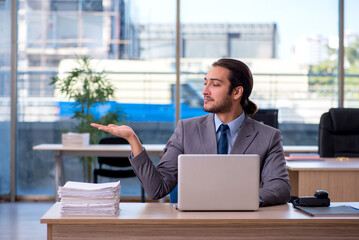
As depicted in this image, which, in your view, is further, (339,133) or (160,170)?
(339,133)

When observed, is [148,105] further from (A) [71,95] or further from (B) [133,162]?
(B) [133,162]

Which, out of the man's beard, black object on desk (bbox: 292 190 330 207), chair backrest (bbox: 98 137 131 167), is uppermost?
the man's beard

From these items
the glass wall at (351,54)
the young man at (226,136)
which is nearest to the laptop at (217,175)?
the young man at (226,136)

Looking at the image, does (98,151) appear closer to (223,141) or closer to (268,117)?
(268,117)

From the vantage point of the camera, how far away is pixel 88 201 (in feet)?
6.51

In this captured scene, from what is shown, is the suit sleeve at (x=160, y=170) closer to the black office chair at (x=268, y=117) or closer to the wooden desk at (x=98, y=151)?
the black office chair at (x=268, y=117)

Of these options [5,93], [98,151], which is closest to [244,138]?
[98,151]

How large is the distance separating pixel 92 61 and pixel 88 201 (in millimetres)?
4505

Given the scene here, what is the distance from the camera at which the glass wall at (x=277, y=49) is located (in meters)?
6.26

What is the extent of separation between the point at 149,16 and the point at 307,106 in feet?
7.63

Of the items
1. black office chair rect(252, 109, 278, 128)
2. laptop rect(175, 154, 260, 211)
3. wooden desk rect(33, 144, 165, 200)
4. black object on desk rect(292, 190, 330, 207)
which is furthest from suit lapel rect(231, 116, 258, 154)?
wooden desk rect(33, 144, 165, 200)

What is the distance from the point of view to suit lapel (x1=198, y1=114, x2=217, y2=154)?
252 centimetres

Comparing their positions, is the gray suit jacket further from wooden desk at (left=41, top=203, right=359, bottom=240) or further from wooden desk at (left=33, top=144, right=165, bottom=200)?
wooden desk at (left=33, top=144, right=165, bottom=200)

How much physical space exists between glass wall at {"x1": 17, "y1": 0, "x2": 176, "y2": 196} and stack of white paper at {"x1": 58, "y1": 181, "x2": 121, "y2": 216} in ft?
14.2
